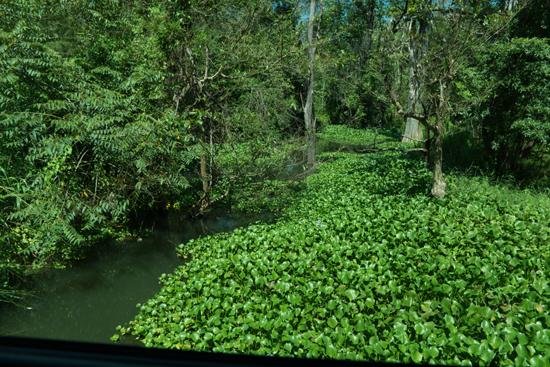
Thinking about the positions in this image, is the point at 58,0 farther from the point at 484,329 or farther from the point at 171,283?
the point at 484,329

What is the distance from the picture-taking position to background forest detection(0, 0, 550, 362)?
20.6ft

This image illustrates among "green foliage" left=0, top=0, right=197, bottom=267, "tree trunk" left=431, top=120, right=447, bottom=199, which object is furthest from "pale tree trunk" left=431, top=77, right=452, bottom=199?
"green foliage" left=0, top=0, right=197, bottom=267

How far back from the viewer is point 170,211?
402 inches

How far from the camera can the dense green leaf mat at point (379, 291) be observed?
3572mm

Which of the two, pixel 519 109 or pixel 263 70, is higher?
pixel 263 70

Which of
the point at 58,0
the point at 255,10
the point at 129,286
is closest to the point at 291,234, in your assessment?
the point at 129,286

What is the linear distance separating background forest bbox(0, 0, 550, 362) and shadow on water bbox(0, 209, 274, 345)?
44 centimetres

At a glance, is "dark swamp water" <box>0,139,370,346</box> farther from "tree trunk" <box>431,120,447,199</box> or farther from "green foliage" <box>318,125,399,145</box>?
"green foliage" <box>318,125,399,145</box>

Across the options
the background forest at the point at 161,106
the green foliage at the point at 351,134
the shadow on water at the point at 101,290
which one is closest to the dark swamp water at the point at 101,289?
the shadow on water at the point at 101,290

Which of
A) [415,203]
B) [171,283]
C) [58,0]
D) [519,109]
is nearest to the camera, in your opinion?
[171,283]

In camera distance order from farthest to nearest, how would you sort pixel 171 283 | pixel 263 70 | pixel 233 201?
pixel 233 201 → pixel 263 70 → pixel 171 283

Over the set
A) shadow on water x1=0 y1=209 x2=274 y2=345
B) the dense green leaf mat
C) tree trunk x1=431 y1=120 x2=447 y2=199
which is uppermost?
tree trunk x1=431 y1=120 x2=447 y2=199

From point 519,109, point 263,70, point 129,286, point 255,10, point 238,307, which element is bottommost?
point 129,286

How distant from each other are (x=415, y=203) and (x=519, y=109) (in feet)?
15.9
